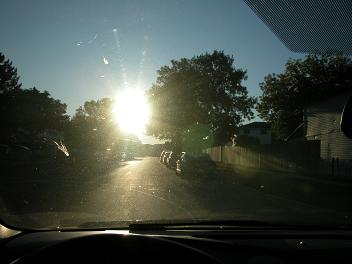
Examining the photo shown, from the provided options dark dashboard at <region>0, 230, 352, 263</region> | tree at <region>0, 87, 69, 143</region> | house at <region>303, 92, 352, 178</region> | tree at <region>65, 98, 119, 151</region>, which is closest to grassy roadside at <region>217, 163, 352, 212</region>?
house at <region>303, 92, 352, 178</region>

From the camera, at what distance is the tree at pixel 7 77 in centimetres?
6784

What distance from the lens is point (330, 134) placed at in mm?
39188

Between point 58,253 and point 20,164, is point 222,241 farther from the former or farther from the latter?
point 20,164

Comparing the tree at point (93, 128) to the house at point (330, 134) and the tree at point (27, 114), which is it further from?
the house at point (330, 134)

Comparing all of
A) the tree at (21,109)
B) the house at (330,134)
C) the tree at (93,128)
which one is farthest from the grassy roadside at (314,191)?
the tree at (93,128)

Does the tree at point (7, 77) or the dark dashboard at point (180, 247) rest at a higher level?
the tree at point (7, 77)

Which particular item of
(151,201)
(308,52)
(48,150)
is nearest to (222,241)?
(308,52)

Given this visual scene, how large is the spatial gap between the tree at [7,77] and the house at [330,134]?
37931mm

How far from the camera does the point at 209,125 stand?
243 feet

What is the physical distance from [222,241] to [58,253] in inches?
69.7

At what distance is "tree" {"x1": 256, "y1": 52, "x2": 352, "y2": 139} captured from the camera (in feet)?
211

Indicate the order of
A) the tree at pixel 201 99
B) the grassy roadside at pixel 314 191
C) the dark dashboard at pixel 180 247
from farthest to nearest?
the tree at pixel 201 99 < the grassy roadside at pixel 314 191 < the dark dashboard at pixel 180 247

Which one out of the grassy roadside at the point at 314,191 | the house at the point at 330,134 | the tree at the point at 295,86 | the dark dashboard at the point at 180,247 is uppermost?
the tree at the point at 295,86

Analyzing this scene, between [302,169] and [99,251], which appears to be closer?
[99,251]
